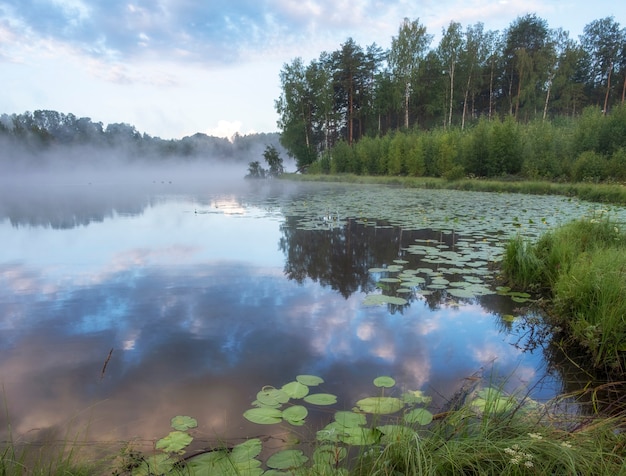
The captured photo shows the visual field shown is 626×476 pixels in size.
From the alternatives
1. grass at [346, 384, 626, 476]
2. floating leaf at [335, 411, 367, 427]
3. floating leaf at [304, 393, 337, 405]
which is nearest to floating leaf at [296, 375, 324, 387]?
floating leaf at [304, 393, 337, 405]

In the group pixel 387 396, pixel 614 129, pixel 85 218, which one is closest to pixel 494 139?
pixel 614 129

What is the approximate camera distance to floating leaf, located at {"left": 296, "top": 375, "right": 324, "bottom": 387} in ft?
7.12

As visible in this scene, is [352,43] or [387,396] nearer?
[387,396]

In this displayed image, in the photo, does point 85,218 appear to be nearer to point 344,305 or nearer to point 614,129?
point 344,305

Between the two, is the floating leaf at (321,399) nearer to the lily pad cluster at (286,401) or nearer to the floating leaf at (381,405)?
the lily pad cluster at (286,401)

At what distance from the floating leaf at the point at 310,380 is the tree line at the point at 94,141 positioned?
2419 inches

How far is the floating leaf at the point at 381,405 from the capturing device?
1.88m

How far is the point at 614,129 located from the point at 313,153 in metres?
21.5

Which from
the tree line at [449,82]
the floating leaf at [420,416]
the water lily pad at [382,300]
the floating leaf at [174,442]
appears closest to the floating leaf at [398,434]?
the floating leaf at [420,416]

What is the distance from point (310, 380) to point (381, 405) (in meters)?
0.47

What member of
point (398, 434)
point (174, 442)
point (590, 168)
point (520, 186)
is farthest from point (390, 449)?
point (590, 168)

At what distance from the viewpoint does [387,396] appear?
2066mm

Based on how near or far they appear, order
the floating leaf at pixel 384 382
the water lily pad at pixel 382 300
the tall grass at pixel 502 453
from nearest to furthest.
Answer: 1. the tall grass at pixel 502 453
2. the floating leaf at pixel 384 382
3. the water lily pad at pixel 382 300

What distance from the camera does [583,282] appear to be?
9.25 ft
